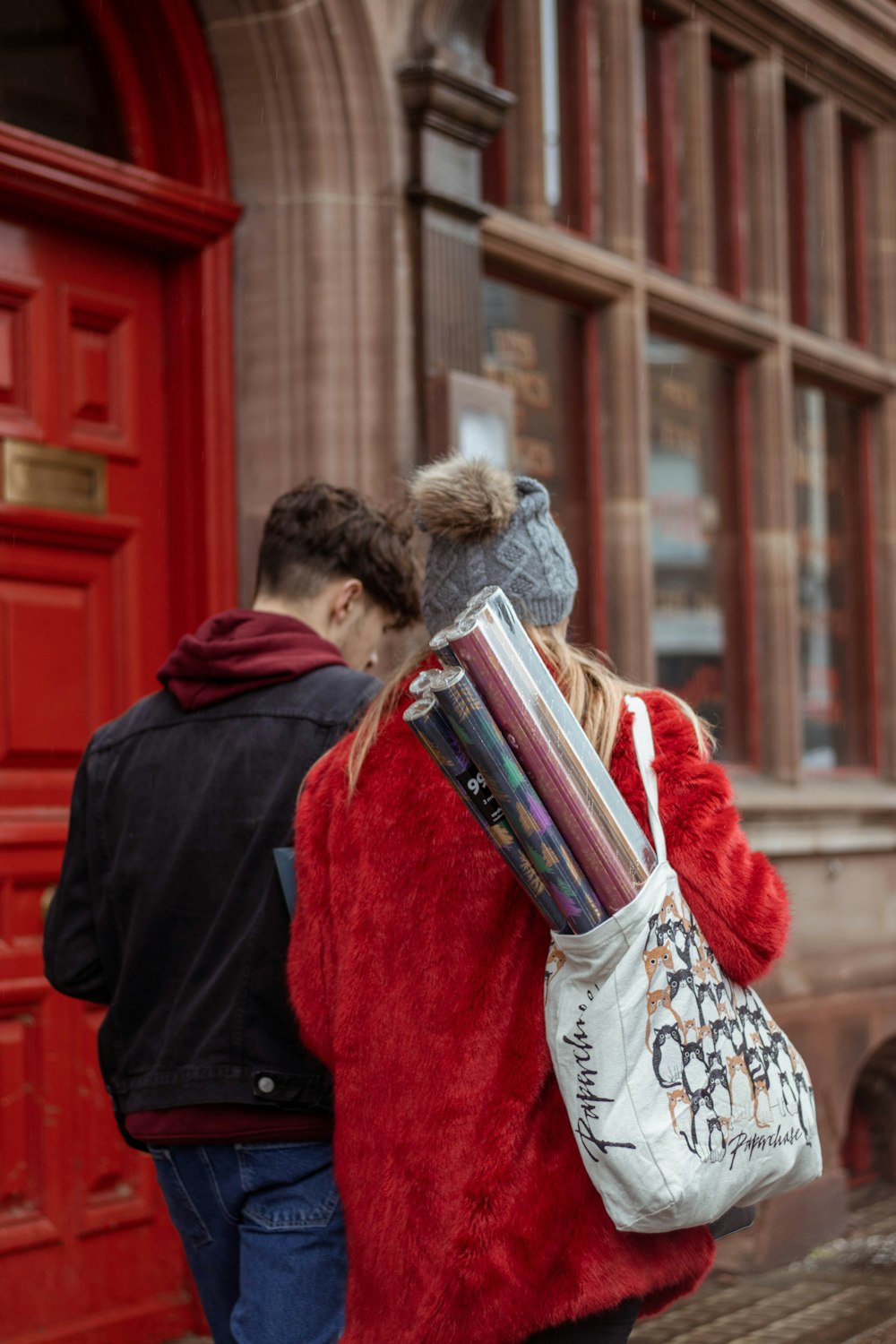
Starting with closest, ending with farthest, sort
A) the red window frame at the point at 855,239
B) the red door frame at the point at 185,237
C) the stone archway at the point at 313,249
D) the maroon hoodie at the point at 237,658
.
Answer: the maroon hoodie at the point at 237,658 < the red door frame at the point at 185,237 < the stone archway at the point at 313,249 < the red window frame at the point at 855,239

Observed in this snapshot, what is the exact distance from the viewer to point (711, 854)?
6.77ft

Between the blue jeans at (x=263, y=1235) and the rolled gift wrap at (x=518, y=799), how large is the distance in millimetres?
739

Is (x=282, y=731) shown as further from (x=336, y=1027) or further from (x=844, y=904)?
(x=844, y=904)

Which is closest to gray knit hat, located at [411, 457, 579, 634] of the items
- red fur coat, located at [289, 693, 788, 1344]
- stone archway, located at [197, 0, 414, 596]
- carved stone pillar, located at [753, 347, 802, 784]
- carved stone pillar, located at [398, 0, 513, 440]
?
red fur coat, located at [289, 693, 788, 1344]

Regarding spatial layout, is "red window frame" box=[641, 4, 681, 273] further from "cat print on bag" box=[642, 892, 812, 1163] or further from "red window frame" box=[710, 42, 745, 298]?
"cat print on bag" box=[642, 892, 812, 1163]

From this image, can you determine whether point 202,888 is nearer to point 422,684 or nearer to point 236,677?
point 236,677

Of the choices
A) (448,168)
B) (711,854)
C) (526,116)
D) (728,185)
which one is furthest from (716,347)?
(711,854)

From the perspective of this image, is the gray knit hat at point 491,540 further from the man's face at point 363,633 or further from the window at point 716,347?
the window at point 716,347

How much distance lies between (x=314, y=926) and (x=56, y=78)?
2959 millimetres

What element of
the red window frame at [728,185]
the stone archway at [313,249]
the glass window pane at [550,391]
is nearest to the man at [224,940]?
the stone archway at [313,249]

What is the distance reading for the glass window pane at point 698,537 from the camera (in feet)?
21.7

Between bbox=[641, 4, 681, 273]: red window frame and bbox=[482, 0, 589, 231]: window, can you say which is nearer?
bbox=[482, 0, 589, 231]: window

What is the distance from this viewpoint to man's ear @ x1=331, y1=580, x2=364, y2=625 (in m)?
2.84

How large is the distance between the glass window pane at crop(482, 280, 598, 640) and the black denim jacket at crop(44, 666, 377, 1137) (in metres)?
3.09
